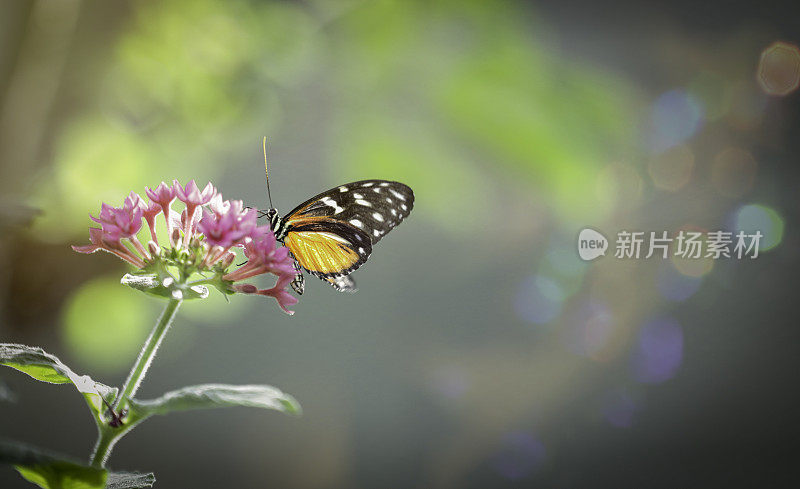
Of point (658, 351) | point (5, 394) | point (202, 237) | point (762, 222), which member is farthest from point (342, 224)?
point (762, 222)

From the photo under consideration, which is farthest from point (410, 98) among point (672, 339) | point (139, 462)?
point (139, 462)

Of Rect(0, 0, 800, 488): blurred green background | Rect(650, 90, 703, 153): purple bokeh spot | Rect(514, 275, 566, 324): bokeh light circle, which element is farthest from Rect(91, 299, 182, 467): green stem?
Rect(650, 90, 703, 153): purple bokeh spot

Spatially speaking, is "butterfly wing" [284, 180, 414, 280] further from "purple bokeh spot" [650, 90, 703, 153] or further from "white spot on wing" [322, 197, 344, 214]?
"purple bokeh spot" [650, 90, 703, 153]

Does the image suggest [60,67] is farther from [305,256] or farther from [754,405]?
[754,405]

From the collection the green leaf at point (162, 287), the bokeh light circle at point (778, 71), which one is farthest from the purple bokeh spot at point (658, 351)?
the green leaf at point (162, 287)

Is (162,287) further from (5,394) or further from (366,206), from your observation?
(366,206)

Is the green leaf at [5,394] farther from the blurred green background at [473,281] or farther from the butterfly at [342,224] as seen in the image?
the blurred green background at [473,281]
